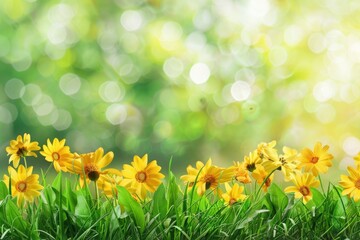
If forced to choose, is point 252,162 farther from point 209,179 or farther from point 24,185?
point 24,185

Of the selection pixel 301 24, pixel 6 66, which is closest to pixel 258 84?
pixel 301 24

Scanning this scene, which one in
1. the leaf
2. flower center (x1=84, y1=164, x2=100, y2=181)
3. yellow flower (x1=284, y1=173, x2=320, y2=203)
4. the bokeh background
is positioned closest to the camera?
the leaf

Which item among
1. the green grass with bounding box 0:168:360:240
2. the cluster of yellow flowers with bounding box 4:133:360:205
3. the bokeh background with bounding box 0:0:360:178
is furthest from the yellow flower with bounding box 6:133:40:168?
the bokeh background with bounding box 0:0:360:178

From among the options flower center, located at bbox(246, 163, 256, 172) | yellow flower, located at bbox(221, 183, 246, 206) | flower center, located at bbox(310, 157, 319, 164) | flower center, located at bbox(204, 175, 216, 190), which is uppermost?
flower center, located at bbox(310, 157, 319, 164)

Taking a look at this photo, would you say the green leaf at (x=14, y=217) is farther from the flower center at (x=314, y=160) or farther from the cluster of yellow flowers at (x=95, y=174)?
the flower center at (x=314, y=160)

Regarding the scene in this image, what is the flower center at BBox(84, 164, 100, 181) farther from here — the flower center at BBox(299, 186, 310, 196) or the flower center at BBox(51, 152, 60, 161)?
the flower center at BBox(299, 186, 310, 196)

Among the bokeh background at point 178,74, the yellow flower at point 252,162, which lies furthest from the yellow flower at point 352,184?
the bokeh background at point 178,74

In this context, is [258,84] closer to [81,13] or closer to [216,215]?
[81,13]
